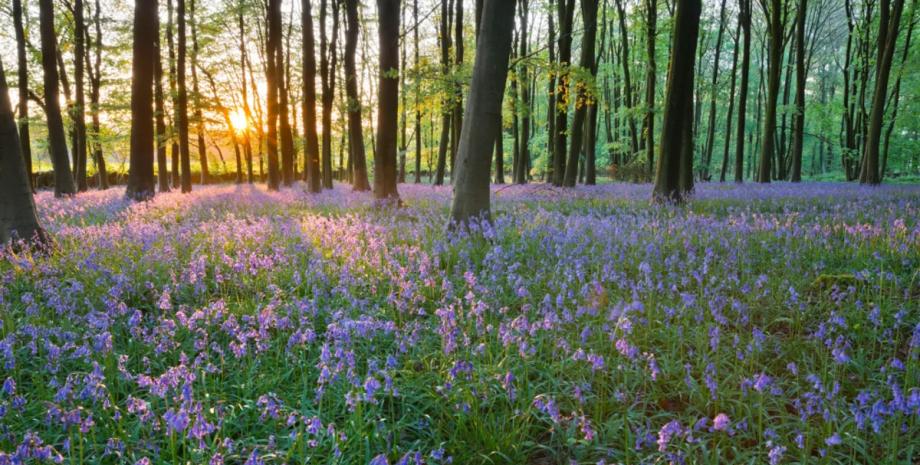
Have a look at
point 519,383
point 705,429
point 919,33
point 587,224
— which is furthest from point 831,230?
point 919,33

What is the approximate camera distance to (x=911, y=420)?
2494 millimetres

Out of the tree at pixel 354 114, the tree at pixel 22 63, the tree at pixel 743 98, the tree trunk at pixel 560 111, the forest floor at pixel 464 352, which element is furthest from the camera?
the tree at pixel 743 98

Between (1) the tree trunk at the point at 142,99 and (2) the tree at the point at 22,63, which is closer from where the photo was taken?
(1) the tree trunk at the point at 142,99

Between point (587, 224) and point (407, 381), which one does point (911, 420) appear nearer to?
point (407, 381)

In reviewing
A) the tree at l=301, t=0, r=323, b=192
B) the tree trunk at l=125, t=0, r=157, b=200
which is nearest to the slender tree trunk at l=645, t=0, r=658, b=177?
the tree at l=301, t=0, r=323, b=192

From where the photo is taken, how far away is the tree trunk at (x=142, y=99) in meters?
12.7

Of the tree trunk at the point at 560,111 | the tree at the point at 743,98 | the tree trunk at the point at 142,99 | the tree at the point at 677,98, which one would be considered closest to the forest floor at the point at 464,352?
the tree at the point at 677,98

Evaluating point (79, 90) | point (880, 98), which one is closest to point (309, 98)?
point (79, 90)

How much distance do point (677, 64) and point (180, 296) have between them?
11.2 meters

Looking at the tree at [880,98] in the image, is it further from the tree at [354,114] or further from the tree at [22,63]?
the tree at [22,63]

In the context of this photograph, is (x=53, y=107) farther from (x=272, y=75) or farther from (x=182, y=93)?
(x=272, y=75)

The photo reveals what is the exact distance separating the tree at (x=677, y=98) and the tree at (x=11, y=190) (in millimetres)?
11431

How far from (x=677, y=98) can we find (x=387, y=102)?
272 inches

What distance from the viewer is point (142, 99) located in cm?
1283
